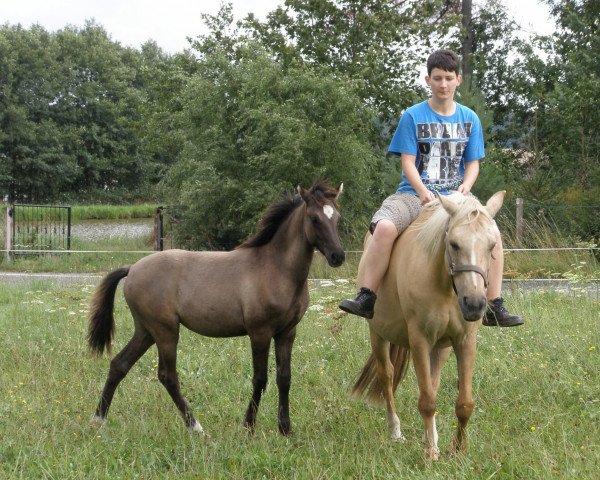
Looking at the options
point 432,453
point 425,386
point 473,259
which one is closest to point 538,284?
point 425,386

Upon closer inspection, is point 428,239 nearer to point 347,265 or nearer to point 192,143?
point 347,265

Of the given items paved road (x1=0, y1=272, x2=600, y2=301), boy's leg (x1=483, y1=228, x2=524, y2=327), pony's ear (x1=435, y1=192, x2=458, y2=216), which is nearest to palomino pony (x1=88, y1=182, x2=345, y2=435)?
boy's leg (x1=483, y1=228, x2=524, y2=327)

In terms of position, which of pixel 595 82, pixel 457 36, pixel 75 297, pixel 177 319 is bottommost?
pixel 75 297

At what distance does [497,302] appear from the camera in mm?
5168

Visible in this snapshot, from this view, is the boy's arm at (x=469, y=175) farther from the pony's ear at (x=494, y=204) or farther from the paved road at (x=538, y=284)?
the paved road at (x=538, y=284)

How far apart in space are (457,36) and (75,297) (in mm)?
20006

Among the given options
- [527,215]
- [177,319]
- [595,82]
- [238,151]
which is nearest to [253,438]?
[177,319]

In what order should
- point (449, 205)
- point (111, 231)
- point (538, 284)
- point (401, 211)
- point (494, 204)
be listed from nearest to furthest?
1. point (449, 205)
2. point (494, 204)
3. point (401, 211)
4. point (538, 284)
5. point (111, 231)

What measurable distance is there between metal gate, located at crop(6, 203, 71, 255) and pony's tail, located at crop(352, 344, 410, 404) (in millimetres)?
18999

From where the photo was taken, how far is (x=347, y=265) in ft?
52.7

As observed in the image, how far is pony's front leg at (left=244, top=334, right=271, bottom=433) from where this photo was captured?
5.75 metres

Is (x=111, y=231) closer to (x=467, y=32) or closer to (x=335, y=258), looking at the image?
(x=467, y=32)

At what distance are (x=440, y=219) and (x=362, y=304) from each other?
1.03 m

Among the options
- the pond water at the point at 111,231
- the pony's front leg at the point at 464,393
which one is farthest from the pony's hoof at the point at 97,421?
the pond water at the point at 111,231
